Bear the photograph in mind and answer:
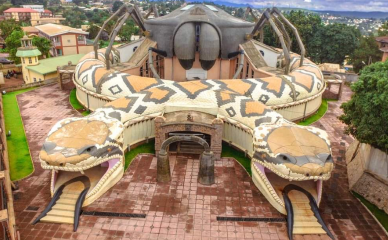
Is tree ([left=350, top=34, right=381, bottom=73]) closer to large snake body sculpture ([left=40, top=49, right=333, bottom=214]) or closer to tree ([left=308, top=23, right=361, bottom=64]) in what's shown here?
tree ([left=308, top=23, right=361, bottom=64])

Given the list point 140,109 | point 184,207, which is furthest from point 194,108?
point 184,207

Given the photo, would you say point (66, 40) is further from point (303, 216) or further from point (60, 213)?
point (303, 216)

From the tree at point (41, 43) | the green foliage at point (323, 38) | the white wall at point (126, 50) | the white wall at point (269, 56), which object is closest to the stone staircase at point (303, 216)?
the white wall at point (269, 56)

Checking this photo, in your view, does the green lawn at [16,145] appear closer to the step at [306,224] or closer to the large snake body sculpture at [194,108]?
the large snake body sculpture at [194,108]

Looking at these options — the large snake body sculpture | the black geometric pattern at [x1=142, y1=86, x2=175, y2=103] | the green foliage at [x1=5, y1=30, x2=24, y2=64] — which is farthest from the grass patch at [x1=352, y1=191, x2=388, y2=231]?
the green foliage at [x1=5, y1=30, x2=24, y2=64]

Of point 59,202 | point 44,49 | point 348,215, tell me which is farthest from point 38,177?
point 44,49

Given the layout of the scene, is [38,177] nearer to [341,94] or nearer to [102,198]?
[102,198]
